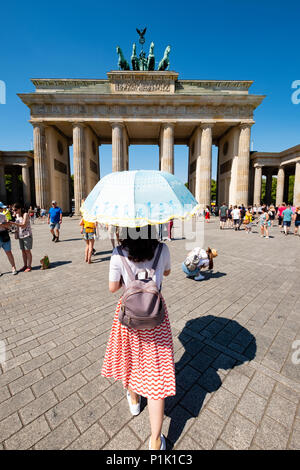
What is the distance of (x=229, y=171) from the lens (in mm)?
30688

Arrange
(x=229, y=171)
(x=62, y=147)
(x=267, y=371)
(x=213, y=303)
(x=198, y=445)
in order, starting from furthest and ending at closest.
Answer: (x=62, y=147)
(x=229, y=171)
(x=213, y=303)
(x=267, y=371)
(x=198, y=445)

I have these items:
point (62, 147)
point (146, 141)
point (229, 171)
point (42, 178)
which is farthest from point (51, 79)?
point (229, 171)

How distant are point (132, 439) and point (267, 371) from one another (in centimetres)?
174

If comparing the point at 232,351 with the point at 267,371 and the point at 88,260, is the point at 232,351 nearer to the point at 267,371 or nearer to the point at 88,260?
the point at 267,371

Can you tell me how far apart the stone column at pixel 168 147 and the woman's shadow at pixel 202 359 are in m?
26.7

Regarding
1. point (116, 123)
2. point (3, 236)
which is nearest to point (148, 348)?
point (3, 236)

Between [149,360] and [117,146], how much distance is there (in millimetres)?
29549

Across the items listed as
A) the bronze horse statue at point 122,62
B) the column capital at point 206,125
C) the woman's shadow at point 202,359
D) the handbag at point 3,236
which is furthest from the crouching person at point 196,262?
the bronze horse statue at point 122,62

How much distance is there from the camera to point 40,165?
2694cm

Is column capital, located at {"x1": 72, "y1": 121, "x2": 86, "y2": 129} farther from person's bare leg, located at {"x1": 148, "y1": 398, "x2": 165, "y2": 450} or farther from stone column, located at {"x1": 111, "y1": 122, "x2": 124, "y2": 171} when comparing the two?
person's bare leg, located at {"x1": 148, "y1": 398, "x2": 165, "y2": 450}

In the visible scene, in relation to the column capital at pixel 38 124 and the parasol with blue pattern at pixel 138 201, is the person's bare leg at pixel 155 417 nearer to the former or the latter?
the parasol with blue pattern at pixel 138 201

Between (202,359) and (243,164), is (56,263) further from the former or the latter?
(243,164)

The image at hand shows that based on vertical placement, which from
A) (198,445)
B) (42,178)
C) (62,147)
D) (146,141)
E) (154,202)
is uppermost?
(146,141)

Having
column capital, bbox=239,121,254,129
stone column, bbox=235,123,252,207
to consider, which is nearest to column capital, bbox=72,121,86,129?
column capital, bbox=239,121,254,129
